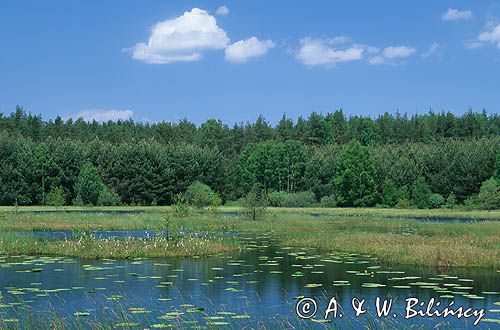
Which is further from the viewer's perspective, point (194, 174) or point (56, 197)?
point (194, 174)

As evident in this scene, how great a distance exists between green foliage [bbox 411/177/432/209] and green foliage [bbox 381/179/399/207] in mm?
3156

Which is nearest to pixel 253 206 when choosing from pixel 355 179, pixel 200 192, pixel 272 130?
pixel 200 192

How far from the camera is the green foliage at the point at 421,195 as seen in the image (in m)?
86.2

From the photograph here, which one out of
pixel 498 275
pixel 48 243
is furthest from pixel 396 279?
pixel 48 243

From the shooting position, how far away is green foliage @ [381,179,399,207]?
91.1m

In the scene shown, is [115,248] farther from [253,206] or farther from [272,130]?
[272,130]

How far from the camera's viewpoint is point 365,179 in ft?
307

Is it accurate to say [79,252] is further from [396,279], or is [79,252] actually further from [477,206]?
[477,206]

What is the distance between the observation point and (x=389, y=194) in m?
91.4

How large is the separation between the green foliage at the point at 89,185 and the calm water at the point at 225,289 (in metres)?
60.0

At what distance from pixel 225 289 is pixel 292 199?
72532mm

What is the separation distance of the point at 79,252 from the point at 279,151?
74652 mm

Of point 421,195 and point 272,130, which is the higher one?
point 272,130

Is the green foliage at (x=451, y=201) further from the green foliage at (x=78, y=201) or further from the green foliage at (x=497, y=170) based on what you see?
the green foliage at (x=78, y=201)
